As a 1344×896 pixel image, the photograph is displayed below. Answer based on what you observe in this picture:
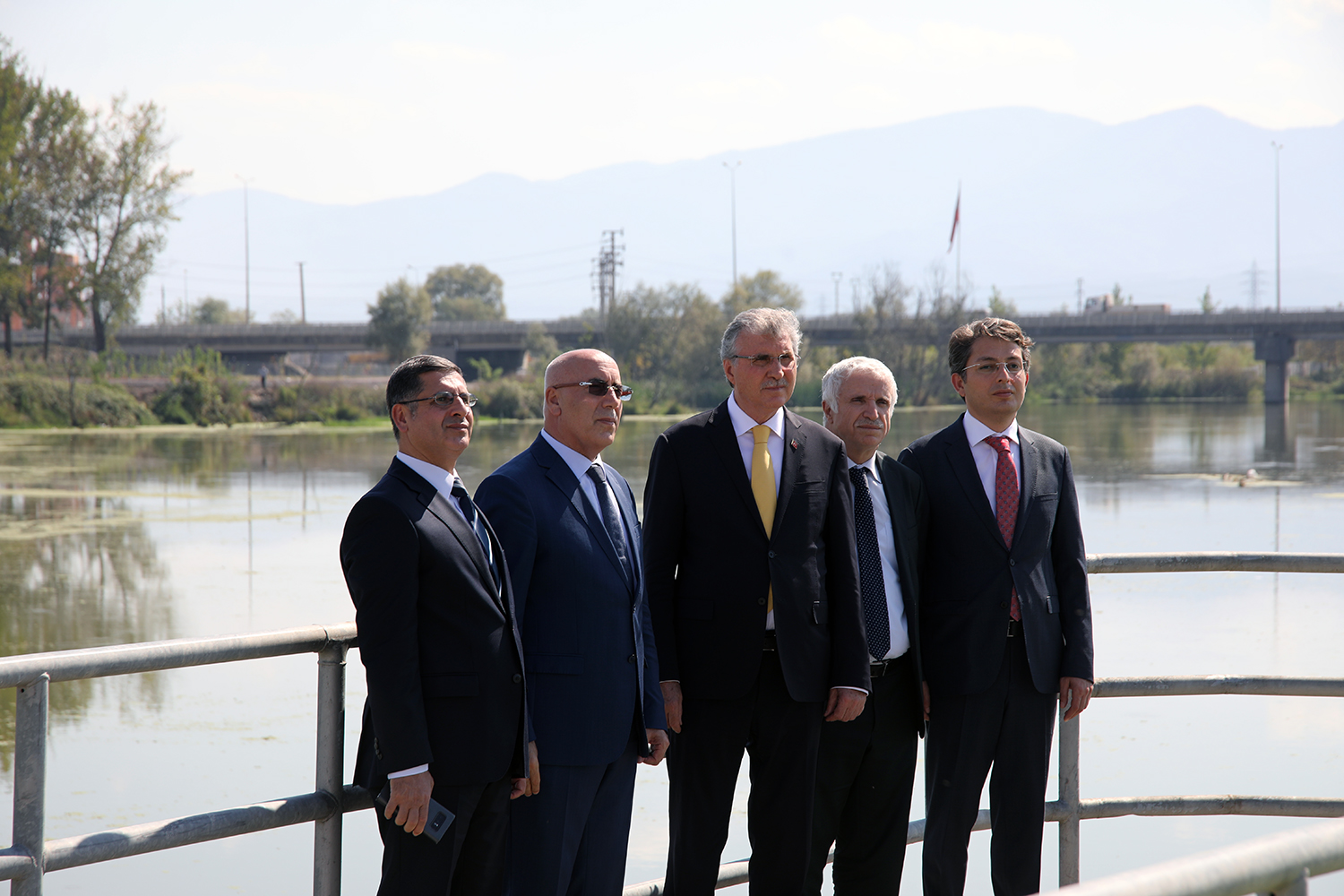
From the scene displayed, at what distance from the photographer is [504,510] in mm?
2746

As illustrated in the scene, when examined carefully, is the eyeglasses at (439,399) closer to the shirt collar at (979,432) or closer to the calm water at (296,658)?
the shirt collar at (979,432)

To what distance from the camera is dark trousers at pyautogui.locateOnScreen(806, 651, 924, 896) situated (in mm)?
3195

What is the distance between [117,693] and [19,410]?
3587 cm

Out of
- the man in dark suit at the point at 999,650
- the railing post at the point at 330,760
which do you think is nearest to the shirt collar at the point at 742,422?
the man in dark suit at the point at 999,650

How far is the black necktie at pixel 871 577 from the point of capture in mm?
3199

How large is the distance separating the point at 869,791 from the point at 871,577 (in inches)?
Answer: 24.4

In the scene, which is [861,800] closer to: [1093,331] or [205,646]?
[205,646]

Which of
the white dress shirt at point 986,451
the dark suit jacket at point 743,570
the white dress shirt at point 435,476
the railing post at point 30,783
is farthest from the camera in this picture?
the white dress shirt at point 986,451

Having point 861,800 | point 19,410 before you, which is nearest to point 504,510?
point 861,800

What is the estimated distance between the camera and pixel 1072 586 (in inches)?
130

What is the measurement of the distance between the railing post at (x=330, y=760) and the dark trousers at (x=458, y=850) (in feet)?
0.34

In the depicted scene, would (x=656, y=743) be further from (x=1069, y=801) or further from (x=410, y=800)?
(x=1069, y=801)

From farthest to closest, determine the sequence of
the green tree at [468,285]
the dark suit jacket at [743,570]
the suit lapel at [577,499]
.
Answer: the green tree at [468,285] → the dark suit jacket at [743,570] → the suit lapel at [577,499]

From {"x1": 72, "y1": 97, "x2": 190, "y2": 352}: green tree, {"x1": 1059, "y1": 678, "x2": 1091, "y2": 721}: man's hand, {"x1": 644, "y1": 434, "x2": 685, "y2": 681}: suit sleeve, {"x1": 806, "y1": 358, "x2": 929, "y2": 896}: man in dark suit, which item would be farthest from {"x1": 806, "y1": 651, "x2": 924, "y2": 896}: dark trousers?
{"x1": 72, "y1": 97, "x2": 190, "y2": 352}: green tree
